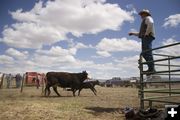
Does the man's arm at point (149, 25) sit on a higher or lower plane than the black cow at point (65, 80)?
higher

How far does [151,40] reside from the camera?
8086 millimetres

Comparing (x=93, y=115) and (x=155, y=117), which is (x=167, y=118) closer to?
(x=155, y=117)

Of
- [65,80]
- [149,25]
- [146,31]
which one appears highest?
[149,25]

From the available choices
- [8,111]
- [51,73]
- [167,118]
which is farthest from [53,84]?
[167,118]

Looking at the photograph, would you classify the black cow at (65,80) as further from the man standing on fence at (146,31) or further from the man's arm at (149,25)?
the man's arm at (149,25)

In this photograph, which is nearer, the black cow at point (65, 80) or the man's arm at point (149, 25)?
the man's arm at point (149, 25)

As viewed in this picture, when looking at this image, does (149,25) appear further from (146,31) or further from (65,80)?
(65,80)

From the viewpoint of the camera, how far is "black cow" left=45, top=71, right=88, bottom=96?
1702cm

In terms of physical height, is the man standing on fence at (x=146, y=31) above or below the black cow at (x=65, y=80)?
above

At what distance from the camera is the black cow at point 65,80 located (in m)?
17.0

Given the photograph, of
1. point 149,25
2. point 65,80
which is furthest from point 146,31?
point 65,80

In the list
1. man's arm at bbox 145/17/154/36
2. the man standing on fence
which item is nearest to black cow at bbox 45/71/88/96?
the man standing on fence

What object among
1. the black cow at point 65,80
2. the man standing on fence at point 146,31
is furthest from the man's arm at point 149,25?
the black cow at point 65,80

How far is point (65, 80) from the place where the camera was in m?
17.5
